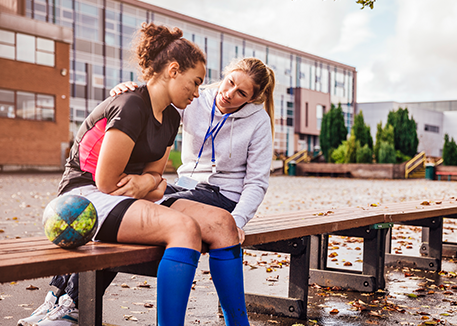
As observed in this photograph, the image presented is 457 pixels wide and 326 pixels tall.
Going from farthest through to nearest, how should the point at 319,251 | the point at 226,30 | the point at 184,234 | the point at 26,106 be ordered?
the point at 226,30 → the point at 26,106 → the point at 319,251 → the point at 184,234

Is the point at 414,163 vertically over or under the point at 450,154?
under

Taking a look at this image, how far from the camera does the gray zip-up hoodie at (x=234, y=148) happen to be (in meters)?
3.23

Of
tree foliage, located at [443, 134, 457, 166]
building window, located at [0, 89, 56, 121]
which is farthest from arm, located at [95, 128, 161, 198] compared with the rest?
tree foliage, located at [443, 134, 457, 166]

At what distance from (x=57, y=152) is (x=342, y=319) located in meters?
30.1

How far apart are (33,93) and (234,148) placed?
29.6 metres

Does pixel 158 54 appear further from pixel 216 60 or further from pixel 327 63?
pixel 327 63

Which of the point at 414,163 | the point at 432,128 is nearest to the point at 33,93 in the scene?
the point at 414,163

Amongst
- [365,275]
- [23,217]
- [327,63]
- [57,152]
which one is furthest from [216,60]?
[365,275]

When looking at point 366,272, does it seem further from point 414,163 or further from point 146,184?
point 414,163

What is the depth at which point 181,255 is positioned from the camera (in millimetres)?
2129

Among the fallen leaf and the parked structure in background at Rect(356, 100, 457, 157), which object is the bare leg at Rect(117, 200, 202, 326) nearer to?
the fallen leaf

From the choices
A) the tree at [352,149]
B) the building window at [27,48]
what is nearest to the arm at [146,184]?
the building window at [27,48]

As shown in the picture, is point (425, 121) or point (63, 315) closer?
point (63, 315)

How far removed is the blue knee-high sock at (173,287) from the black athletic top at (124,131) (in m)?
0.63
